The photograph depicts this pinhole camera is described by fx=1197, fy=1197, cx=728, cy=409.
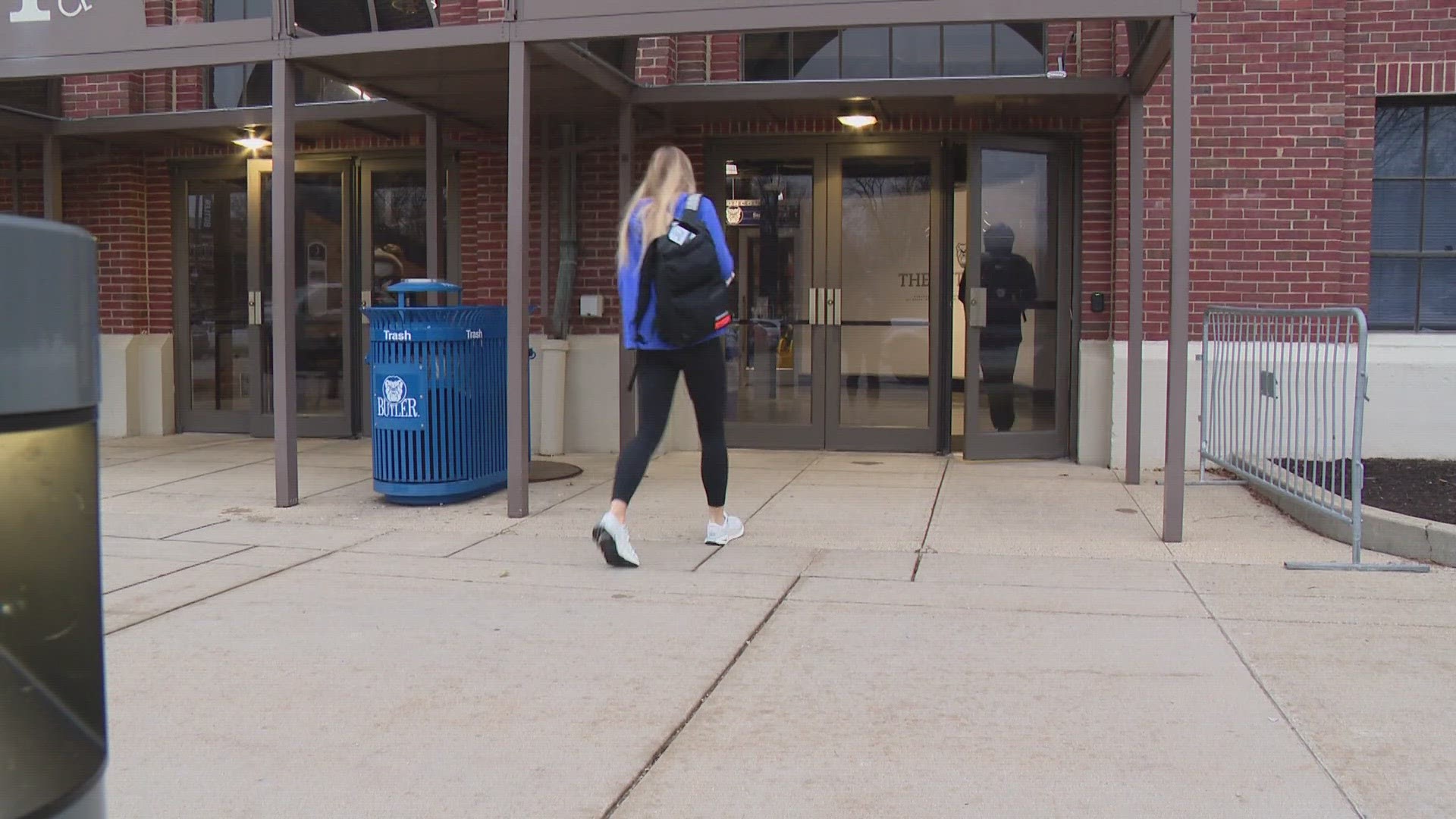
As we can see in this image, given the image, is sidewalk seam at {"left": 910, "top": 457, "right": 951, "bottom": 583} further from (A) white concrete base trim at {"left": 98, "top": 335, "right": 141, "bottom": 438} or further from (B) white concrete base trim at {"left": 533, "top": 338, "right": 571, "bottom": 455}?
(A) white concrete base trim at {"left": 98, "top": 335, "right": 141, "bottom": 438}

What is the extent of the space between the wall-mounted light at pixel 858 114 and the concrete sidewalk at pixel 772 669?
323cm

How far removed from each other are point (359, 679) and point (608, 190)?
6197mm

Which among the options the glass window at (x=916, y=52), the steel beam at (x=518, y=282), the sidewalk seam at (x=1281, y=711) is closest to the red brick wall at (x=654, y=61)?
the glass window at (x=916, y=52)

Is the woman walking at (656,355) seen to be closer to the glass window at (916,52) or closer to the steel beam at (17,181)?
the glass window at (916,52)

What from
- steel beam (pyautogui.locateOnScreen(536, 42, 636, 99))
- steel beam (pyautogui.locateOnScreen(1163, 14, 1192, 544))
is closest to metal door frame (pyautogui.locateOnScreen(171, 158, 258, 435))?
steel beam (pyautogui.locateOnScreen(536, 42, 636, 99))

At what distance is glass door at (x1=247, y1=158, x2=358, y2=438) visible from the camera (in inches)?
415

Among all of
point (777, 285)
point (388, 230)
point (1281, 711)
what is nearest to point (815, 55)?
point (777, 285)

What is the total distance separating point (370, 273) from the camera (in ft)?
34.5

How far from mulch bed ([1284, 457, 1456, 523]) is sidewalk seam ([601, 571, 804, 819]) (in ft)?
10.00

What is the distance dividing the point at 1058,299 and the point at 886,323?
52.0 inches

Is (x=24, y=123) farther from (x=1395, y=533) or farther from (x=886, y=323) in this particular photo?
(x=1395, y=533)

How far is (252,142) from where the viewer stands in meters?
10.4

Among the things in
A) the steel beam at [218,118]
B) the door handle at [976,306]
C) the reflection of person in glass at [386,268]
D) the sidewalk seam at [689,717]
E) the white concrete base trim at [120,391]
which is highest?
the steel beam at [218,118]

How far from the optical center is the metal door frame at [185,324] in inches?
433
